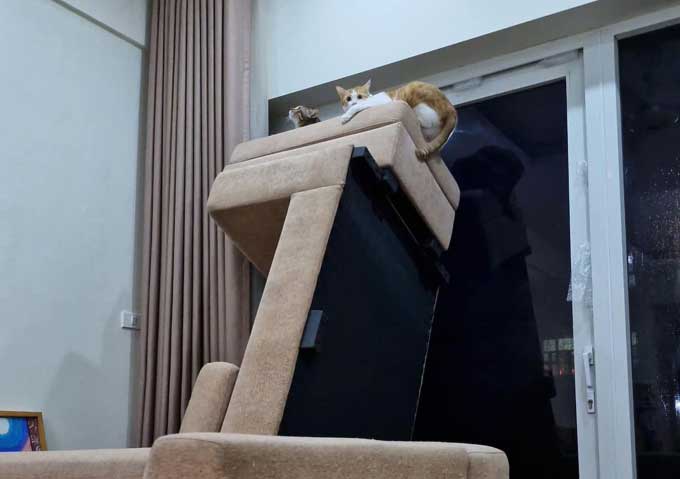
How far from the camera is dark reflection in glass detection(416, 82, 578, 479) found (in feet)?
6.88

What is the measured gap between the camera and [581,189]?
2.14m

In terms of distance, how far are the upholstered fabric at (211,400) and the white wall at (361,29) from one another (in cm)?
112

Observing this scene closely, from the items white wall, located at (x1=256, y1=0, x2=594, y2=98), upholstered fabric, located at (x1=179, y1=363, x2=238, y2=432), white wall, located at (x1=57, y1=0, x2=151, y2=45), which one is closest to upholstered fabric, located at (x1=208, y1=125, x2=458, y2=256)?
upholstered fabric, located at (x1=179, y1=363, x2=238, y2=432)

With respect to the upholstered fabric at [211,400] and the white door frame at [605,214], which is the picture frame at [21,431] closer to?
the upholstered fabric at [211,400]

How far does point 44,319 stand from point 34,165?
46cm

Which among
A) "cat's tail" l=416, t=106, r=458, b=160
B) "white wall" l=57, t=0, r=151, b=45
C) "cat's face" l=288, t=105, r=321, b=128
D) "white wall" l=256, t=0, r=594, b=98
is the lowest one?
"cat's tail" l=416, t=106, r=458, b=160

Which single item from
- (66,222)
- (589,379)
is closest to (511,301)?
(589,379)

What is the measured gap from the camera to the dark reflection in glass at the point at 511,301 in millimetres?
2098

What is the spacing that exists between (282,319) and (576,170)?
110cm

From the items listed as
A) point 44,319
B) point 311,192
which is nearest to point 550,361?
point 311,192

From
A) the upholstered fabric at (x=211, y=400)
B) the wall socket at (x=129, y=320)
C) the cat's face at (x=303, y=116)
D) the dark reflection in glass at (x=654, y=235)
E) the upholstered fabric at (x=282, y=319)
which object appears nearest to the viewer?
the upholstered fabric at (x=282, y=319)

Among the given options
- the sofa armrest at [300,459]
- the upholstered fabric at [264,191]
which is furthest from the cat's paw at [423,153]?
the sofa armrest at [300,459]

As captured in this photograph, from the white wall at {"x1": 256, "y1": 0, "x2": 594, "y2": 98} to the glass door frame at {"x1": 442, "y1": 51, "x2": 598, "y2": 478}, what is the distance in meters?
0.18

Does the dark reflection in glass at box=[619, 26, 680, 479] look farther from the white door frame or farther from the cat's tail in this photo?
the cat's tail
